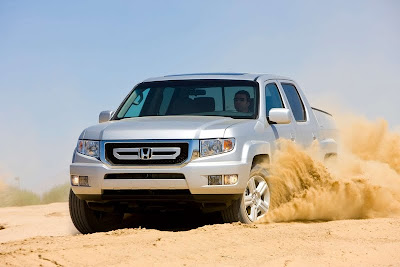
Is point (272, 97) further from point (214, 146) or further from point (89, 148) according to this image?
point (89, 148)

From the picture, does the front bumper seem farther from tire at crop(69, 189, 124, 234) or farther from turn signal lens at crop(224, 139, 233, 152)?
tire at crop(69, 189, 124, 234)

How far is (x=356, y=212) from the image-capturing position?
11148 millimetres

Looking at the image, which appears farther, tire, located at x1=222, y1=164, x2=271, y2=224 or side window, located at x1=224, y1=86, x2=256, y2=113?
side window, located at x1=224, y1=86, x2=256, y2=113

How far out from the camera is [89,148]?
948 centimetres

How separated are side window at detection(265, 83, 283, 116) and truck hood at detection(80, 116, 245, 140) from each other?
86 cm

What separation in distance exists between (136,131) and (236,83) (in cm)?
176

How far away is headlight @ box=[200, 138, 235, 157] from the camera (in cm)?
905

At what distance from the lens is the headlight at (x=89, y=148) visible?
9406mm

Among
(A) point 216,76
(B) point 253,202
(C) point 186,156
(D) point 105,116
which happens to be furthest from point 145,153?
(A) point 216,76

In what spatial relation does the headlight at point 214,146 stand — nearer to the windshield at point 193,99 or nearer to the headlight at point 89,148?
the windshield at point 193,99

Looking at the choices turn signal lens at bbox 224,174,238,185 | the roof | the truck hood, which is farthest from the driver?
turn signal lens at bbox 224,174,238,185

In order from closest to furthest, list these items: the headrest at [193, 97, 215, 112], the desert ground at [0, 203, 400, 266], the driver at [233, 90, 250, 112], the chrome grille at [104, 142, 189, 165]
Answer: the desert ground at [0, 203, 400, 266]
the chrome grille at [104, 142, 189, 165]
the driver at [233, 90, 250, 112]
the headrest at [193, 97, 215, 112]

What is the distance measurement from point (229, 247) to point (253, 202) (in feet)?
5.41

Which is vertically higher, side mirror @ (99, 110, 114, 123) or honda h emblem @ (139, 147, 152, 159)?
side mirror @ (99, 110, 114, 123)
